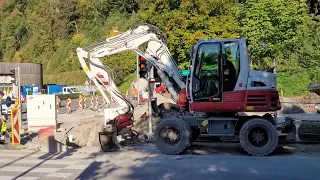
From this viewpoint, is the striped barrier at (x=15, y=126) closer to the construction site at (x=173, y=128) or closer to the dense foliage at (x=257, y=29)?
the construction site at (x=173, y=128)

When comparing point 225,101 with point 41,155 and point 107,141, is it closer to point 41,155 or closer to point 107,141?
point 107,141

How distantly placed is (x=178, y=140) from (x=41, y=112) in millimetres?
9341

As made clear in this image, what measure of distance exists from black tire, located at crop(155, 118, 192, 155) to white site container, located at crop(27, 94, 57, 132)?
822 centimetres

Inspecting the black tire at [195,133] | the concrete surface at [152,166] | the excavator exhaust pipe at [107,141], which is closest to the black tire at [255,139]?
the concrete surface at [152,166]

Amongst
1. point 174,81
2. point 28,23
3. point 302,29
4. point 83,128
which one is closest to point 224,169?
point 174,81

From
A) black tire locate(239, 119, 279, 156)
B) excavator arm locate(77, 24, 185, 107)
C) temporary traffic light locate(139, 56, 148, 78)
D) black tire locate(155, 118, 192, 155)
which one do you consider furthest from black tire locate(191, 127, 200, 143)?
temporary traffic light locate(139, 56, 148, 78)

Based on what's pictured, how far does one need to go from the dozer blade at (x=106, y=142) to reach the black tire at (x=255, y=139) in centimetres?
421

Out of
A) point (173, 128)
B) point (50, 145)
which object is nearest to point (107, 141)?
point (50, 145)

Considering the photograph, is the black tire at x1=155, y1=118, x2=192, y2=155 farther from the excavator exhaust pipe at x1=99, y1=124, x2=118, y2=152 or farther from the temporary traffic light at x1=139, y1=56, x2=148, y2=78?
the temporary traffic light at x1=139, y1=56, x2=148, y2=78

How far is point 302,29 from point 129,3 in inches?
2299

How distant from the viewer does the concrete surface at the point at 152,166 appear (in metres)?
10.1

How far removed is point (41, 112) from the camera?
802 inches

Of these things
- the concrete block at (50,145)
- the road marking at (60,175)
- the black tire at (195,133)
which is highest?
the black tire at (195,133)

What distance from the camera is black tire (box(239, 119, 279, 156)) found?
12547mm
